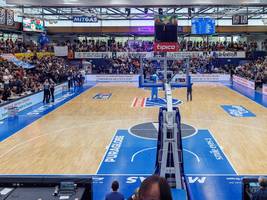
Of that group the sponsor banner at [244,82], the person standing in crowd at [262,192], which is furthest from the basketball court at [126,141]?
the sponsor banner at [244,82]

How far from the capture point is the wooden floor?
35.7 ft

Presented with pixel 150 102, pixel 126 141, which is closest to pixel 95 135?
pixel 126 141

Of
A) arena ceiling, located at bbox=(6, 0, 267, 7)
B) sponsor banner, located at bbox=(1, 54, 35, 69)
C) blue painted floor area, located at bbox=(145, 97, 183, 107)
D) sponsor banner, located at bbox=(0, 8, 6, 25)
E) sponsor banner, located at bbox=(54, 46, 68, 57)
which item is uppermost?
sponsor banner, located at bbox=(0, 8, 6, 25)

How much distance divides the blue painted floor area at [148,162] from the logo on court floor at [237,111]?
17.2ft

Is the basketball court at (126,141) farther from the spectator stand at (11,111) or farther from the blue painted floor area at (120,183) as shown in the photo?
the spectator stand at (11,111)

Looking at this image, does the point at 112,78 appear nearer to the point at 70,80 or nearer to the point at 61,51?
the point at 61,51

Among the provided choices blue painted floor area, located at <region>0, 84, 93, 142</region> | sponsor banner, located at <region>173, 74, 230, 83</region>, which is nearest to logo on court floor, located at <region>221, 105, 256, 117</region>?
blue painted floor area, located at <region>0, 84, 93, 142</region>

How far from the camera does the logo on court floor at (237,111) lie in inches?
733

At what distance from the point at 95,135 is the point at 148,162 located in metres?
4.09

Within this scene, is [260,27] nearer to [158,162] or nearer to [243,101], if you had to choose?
[243,101]

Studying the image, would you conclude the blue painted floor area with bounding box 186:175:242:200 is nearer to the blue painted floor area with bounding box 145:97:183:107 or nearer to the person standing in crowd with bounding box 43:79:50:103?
the blue painted floor area with bounding box 145:97:183:107

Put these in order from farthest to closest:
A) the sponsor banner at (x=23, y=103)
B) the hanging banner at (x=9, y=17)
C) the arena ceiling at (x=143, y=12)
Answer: the arena ceiling at (x=143, y=12)
the hanging banner at (x=9, y=17)
the sponsor banner at (x=23, y=103)

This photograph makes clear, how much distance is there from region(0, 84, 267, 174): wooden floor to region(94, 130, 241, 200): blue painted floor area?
0.34m

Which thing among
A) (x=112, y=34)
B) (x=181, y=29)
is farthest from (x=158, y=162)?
(x=112, y=34)
